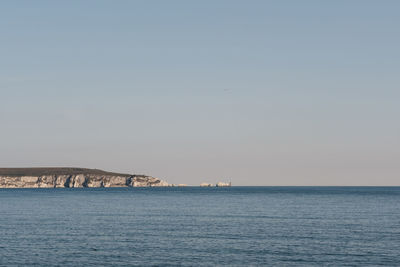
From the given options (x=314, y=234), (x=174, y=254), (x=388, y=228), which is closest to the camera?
(x=174, y=254)

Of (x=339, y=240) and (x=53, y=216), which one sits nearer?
(x=339, y=240)

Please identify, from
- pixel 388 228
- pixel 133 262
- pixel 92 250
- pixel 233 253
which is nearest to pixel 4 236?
pixel 92 250

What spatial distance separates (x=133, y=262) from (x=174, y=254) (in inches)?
281

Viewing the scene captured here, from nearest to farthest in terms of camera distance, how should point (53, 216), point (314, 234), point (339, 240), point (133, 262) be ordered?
point (133, 262), point (339, 240), point (314, 234), point (53, 216)

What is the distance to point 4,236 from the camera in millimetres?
85312

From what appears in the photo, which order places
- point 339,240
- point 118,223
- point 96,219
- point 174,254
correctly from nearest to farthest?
point 174,254 < point 339,240 < point 118,223 < point 96,219

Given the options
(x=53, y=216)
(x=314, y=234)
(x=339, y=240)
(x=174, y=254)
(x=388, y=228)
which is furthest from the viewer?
(x=53, y=216)

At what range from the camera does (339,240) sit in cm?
8100

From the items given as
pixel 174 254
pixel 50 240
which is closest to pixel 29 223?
pixel 50 240

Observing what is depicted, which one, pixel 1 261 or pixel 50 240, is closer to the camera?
pixel 1 261

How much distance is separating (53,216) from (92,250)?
191 feet

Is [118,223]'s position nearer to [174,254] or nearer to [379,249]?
[174,254]

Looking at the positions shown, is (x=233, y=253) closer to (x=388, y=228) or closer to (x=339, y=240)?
(x=339, y=240)

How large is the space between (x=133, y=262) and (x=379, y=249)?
34740 mm
